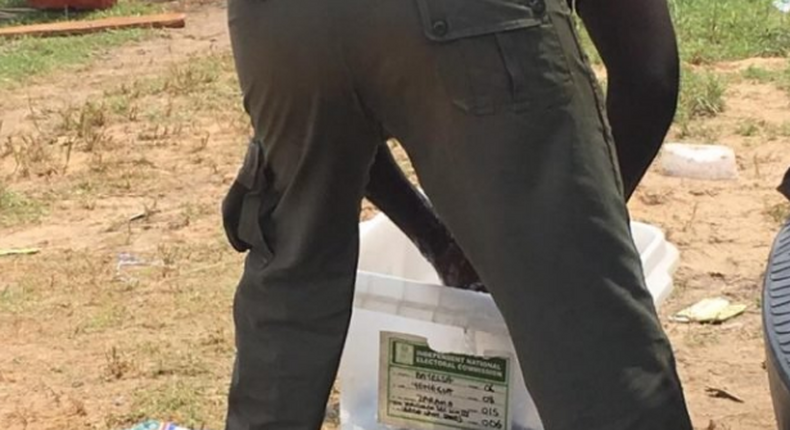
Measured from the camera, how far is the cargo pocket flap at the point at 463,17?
1.93 m

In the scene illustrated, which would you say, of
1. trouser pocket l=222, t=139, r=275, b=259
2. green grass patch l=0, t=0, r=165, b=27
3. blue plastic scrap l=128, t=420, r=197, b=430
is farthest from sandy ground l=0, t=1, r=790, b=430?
green grass patch l=0, t=0, r=165, b=27

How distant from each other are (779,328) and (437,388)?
672 millimetres

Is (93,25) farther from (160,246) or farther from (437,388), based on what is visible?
(437,388)

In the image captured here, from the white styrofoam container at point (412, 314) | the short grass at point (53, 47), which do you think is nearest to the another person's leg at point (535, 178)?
the white styrofoam container at point (412, 314)

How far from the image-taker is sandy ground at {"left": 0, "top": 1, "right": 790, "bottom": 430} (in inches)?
135

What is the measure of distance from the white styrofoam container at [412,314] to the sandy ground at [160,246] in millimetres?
461

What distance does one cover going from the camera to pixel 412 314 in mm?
2576

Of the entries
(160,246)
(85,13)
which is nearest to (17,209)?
(160,246)

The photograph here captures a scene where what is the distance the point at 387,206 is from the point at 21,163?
9.88ft

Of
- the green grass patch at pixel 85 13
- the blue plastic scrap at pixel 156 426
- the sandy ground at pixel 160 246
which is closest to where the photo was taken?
the blue plastic scrap at pixel 156 426

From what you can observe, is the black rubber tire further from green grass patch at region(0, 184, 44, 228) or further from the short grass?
the short grass

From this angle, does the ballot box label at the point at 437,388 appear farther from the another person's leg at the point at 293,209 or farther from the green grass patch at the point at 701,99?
the green grass patch at the point at 701,99

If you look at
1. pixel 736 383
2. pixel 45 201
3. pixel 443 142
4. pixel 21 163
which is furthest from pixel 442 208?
pixel 21 163

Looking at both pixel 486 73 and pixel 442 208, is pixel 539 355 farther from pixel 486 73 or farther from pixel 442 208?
pixel 486 73
